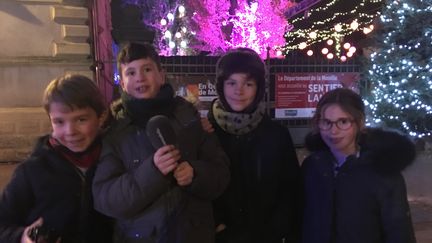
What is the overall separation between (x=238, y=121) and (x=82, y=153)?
88 cm

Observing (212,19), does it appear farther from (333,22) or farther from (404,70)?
(404,70)

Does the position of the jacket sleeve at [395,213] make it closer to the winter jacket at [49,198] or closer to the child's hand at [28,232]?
the winter jacket at [49,198]

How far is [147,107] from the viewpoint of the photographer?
2.21 m

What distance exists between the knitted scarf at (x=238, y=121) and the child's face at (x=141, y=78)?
542 millimetres

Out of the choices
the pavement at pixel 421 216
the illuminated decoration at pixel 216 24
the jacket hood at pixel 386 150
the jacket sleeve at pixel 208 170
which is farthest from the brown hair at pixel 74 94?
the illuminated decoration at pixel 216 24

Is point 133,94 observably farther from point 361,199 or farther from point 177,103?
point 361,199

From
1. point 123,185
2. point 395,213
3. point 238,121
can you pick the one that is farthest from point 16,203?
point 395,213

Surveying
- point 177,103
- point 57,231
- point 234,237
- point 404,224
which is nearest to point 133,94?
point 177,103

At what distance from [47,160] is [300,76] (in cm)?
1094

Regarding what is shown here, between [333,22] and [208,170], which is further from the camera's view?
[333,22]

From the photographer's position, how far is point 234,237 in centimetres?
271

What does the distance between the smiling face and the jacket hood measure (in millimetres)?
51

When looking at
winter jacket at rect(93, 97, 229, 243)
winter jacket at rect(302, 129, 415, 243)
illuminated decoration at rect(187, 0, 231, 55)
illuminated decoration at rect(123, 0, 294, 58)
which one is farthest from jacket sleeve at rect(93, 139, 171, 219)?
illuminated decoration at rect(187, 0, 231, 55)

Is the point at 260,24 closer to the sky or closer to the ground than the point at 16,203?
closer to the sky
